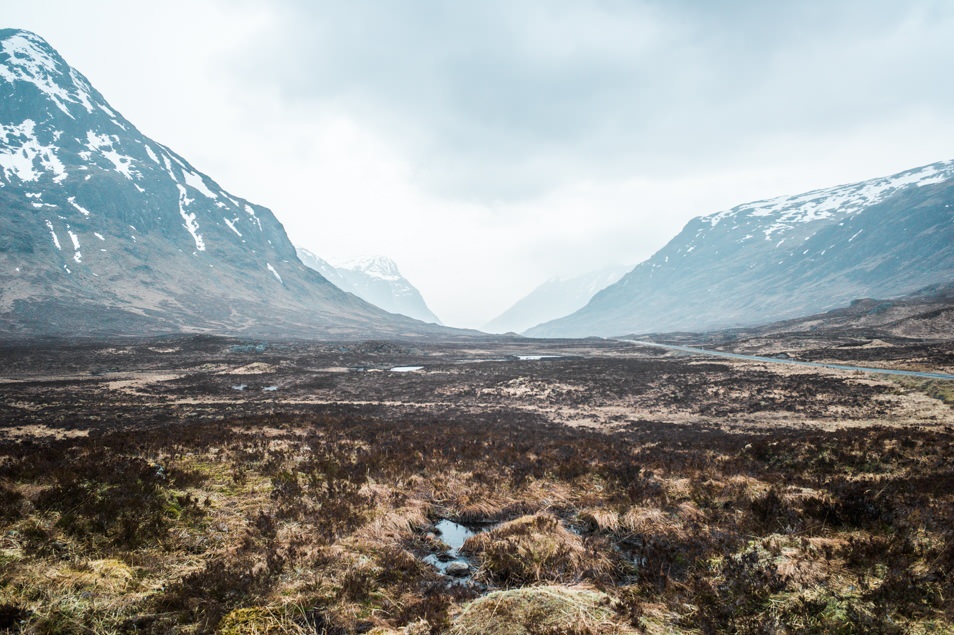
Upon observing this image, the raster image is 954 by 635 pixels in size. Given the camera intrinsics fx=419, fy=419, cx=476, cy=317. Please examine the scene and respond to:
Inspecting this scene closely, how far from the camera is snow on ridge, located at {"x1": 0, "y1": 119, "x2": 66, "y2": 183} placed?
174 meters

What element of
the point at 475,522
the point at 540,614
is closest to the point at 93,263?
the point at 475,522

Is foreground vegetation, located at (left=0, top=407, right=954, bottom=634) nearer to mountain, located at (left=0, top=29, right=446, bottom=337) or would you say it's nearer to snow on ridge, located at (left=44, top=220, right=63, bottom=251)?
mountain, located at (left=0, top=29, right=446, bottom=337)

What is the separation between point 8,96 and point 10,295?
153 metres

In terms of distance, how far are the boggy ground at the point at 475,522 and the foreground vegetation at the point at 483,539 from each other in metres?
0.05

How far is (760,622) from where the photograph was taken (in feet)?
19.2

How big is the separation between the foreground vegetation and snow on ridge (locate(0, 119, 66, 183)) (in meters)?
242

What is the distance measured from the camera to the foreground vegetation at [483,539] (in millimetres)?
6223

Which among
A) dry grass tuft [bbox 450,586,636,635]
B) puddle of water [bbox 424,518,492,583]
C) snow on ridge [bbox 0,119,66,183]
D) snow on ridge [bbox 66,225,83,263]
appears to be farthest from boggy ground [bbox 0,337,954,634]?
snow on ridge [bbox 0,119,66,183]

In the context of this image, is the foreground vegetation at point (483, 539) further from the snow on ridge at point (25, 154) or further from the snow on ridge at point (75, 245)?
the snow on ridge at point (25, 154)

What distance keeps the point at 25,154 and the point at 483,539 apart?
275198 mm

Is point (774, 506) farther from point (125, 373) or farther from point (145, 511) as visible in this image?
point (125, 373)

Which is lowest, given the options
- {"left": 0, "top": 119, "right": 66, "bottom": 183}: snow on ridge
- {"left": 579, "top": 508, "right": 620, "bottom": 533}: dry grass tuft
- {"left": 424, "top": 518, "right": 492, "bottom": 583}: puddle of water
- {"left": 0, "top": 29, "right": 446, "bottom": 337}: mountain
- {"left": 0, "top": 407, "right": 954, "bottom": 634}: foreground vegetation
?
{"left": 424, "top": 518, "right": 492, "bottom": 583}: puddle of water

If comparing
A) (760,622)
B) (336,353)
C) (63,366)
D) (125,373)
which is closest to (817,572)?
(760,622)

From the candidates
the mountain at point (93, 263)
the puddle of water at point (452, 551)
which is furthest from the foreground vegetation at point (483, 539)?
the mountain at point (93, 263)
